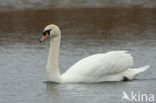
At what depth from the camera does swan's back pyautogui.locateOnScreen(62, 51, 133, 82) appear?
1162cm

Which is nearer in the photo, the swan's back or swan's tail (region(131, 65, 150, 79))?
the swan's back

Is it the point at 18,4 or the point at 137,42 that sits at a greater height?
the point at 18,4

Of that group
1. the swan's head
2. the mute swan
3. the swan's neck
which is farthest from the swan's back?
the swan's head

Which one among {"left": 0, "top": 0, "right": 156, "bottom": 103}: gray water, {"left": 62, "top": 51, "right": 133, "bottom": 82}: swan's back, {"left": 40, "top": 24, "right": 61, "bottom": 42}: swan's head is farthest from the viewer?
{"left": 40, "top": 24, "right": 61, "bottom": 42}: swan's head

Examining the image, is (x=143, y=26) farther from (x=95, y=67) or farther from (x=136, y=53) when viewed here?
(x=95, y=67)

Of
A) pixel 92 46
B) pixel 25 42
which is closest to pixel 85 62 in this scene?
pixel 92 46

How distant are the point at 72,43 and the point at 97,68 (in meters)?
5.58

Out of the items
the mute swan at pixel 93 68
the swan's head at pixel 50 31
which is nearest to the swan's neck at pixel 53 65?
the mute swan at pixel 93 68

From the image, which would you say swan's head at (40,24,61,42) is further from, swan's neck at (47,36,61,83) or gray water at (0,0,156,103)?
gray water at (0,0,156,103)

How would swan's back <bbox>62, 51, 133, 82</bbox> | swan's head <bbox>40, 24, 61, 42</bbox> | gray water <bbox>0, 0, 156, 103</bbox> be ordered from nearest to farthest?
1. gray water <bbox>0, 0, 156, 103</bbox>
2. swan's back <bbox>62, 51, 133, 82</bbox>
3. swan's head <bbox>40, 24, 61, 42</bbox>

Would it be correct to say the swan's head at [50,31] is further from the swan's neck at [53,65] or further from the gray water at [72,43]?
the gray water at [72,43]

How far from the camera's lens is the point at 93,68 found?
11602mm

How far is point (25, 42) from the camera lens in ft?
58.5

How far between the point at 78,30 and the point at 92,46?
352 centimetres
